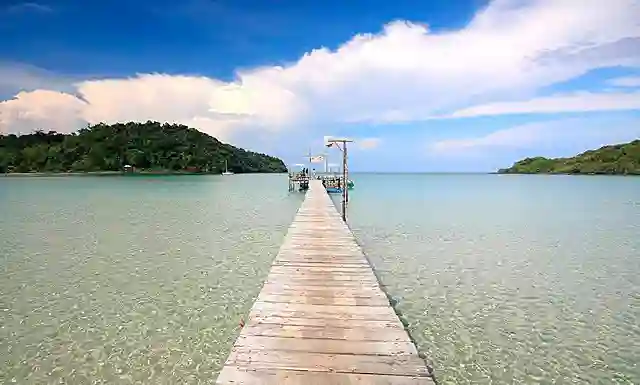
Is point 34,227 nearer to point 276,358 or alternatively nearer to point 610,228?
point 276,358

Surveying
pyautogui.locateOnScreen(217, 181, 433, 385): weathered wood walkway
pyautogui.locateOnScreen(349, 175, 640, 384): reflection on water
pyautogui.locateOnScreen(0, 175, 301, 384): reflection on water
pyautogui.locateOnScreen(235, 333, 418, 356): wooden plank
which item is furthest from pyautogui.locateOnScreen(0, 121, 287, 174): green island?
pyautogui.locateOnScreen(235, 333, 418, 356): wooden plank

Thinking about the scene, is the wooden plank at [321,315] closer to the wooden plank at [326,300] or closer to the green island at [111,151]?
the wooden plank at [326,300]

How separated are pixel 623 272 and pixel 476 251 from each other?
3896 mm

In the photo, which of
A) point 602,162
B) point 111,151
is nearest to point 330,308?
point 111,151

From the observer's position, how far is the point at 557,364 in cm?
608

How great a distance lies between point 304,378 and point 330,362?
1.24 ft

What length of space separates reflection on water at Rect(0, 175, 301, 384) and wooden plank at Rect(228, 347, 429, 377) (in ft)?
5.56

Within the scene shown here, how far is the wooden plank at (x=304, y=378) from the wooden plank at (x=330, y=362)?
0.07 meters

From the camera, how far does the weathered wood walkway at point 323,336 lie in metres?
3.99

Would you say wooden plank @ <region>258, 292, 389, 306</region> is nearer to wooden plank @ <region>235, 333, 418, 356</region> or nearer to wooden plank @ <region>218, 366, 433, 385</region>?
wooden plank @ <region>235, 333, 418, 356</region>

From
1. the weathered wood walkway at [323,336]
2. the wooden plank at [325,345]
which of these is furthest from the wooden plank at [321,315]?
the wooden plank at [325,345]

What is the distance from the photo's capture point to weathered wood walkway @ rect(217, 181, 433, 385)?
3.99 metres

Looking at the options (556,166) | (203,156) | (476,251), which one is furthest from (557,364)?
(556,166)

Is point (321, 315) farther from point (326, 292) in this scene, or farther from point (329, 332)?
point (326, 292)
